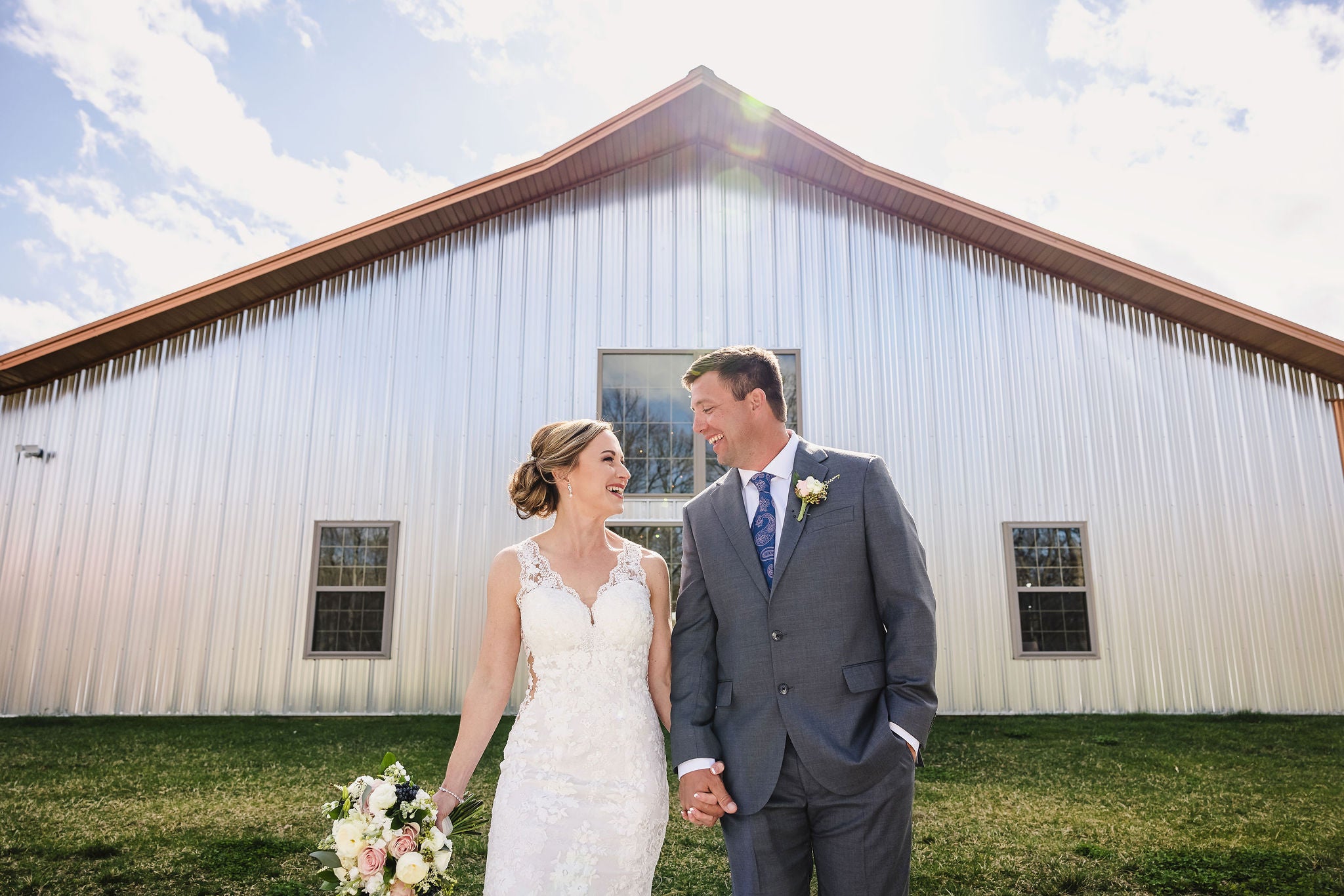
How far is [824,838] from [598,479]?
158 cm

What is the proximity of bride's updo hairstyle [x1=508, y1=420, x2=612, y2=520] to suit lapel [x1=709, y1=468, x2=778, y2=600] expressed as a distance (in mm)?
741

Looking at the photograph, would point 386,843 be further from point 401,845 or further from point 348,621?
point 348,621

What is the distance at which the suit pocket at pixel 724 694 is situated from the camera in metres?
2.53

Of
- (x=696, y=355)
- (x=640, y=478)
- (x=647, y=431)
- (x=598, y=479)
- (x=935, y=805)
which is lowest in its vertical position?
(x=935, y=805)

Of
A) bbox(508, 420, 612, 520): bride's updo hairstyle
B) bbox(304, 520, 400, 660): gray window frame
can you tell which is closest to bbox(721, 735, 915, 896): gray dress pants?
bbox(508, 420, 612, 520): bride's updo hairstyle

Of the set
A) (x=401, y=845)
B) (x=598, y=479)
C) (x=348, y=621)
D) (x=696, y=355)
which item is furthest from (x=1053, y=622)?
(x=401, y=845)

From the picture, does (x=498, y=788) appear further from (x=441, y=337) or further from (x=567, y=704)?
(x=441, y=337)

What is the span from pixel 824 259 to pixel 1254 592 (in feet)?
22.8

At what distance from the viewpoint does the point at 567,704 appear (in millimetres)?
2986

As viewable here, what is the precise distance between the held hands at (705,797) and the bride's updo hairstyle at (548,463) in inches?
49.4

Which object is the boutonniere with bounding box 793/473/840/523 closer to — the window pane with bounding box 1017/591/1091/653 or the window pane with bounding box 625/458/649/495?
the window pane with bounding box 625/458/649/495

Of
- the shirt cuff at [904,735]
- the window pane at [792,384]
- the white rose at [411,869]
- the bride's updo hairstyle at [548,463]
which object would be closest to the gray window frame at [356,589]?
the window pane at [792,384]

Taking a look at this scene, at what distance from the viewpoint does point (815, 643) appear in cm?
244

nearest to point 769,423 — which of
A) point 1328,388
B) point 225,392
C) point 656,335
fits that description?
point 656,335
